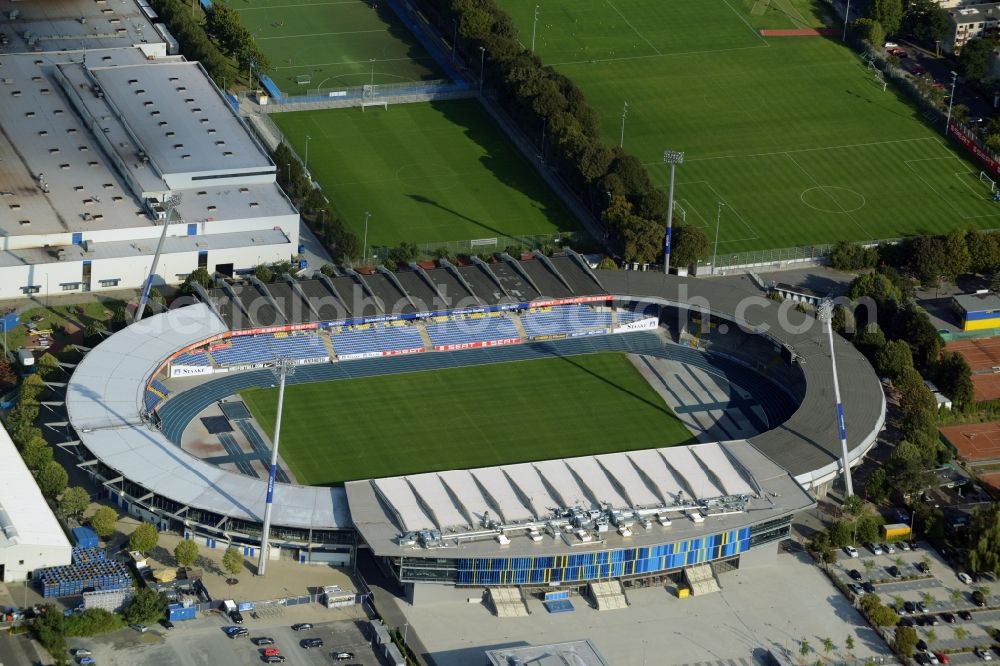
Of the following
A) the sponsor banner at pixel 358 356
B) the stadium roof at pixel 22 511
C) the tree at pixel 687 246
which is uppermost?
the tree at pixel 687 246

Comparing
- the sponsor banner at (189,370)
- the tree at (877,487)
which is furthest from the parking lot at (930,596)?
the sponsor banner at (189,370)

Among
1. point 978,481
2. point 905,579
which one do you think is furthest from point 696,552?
point 978,481

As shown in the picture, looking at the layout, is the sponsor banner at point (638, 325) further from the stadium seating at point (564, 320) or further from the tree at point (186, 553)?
the tree at point (186, 553)

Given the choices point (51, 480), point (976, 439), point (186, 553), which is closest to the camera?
point (186, 553)

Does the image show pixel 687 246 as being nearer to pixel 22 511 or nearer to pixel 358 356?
pixel 358 356

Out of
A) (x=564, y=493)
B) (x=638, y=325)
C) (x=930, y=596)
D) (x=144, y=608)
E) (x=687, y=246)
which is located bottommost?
(x=144, y=608)

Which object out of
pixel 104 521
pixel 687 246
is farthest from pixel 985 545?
pixel 104 521
